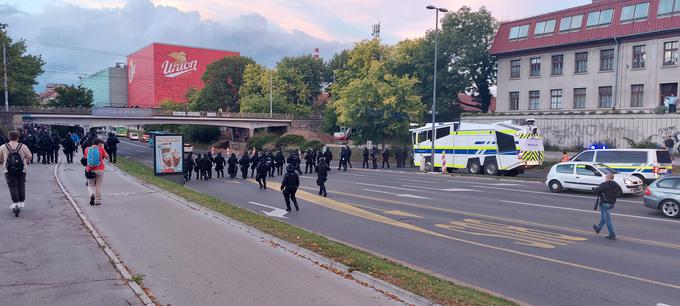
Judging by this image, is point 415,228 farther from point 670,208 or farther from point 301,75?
point 301,75

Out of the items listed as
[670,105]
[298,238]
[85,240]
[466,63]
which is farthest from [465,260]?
[466,63]

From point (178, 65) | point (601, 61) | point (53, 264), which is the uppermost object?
point (178, 65)

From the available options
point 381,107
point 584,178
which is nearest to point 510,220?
point 584,178

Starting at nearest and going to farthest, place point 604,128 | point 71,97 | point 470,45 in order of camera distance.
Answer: point 604,128, point 470,45, point 71,97

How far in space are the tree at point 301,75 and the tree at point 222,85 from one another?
899 centimetres

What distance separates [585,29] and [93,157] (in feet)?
136

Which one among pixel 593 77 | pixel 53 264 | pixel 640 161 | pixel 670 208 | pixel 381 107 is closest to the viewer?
pixel 53 264

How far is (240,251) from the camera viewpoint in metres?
8.21

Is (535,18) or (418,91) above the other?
(535,18)

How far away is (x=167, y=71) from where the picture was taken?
381ft

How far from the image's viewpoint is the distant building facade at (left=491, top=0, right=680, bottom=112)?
38.2 metres

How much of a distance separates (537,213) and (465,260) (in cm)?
706

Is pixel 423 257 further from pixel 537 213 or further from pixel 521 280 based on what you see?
pixel 537 213

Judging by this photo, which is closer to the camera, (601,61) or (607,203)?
(607,203)
